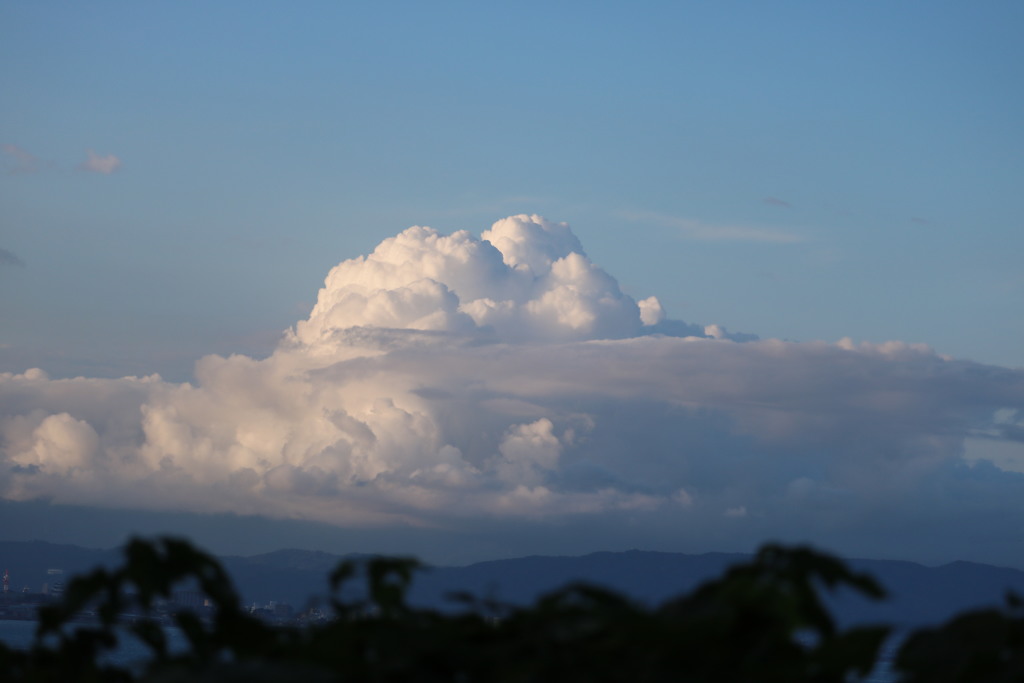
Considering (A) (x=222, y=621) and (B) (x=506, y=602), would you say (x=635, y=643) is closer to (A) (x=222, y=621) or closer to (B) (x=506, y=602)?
(B) (x=506, y=602)

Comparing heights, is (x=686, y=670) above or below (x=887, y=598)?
below

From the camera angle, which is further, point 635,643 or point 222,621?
point 222,621

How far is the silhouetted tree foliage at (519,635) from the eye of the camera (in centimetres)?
427

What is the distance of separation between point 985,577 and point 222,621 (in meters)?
130

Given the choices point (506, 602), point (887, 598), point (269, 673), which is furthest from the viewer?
point (506, 602)

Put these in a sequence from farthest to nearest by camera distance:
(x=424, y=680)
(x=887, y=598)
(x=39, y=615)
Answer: (x=39, y=615)
(x=424, y=680)
(x=887, y=598)

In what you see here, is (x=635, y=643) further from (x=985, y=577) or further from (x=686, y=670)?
(x=985, y=577)

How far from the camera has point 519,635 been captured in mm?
5055

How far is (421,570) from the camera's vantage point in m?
5.28

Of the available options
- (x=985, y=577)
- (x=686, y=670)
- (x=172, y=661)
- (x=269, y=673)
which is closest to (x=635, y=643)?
(x=686, y=670)

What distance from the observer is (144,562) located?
16.6 ft

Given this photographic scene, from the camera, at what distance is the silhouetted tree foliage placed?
427 cm

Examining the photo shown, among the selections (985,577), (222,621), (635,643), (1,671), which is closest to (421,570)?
(222,621)

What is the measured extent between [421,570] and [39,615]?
1940 mm
